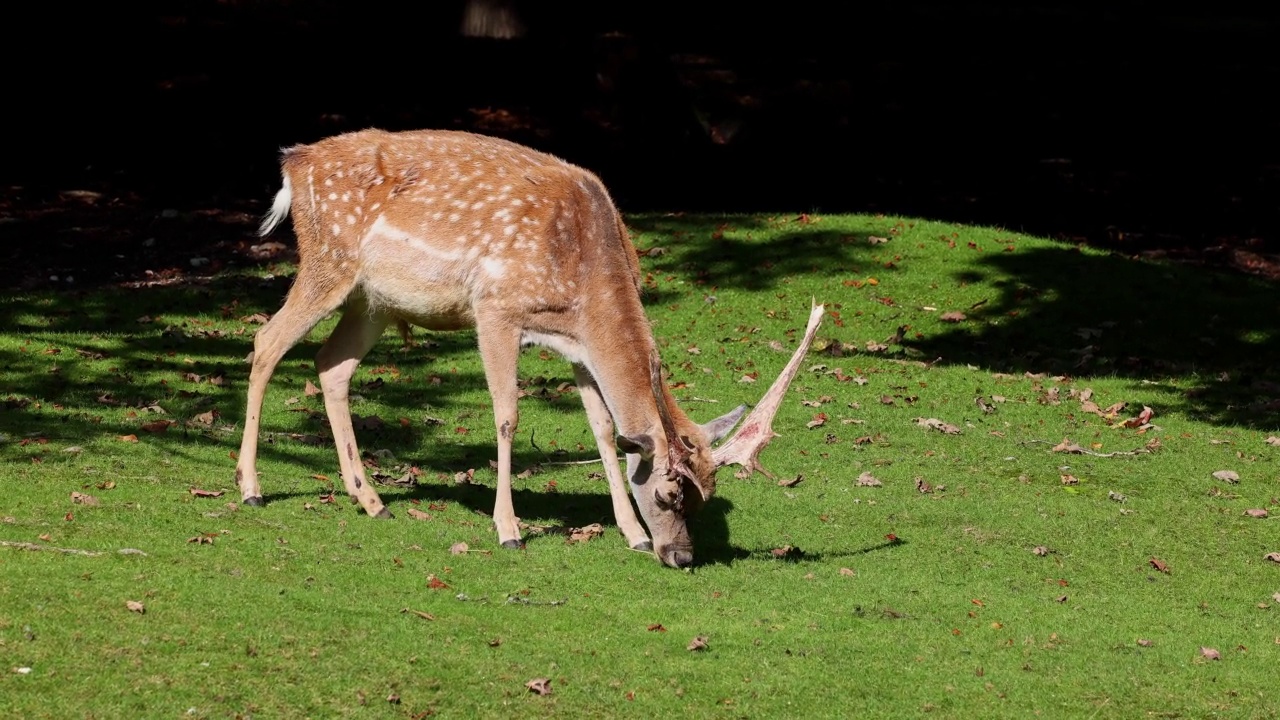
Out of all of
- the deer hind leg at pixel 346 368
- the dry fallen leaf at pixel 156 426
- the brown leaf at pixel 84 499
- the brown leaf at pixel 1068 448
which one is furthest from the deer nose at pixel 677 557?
the brown leaf at pixel 1068 448

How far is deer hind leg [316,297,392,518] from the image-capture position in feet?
30.4

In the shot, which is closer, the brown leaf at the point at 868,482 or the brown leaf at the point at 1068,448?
the brown leaf at the point at 868,482

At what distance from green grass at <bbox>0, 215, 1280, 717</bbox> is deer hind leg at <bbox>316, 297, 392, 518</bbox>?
32 cm

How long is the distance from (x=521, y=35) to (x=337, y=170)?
55.6 feet

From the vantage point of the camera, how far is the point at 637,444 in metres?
8.36

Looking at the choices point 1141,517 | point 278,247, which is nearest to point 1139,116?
point 278,247

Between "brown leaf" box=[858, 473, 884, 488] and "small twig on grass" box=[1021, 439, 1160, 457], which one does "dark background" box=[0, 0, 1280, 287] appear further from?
"brown leaf" box=[858, 473, 884, 488]

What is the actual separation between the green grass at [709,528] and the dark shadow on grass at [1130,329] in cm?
5

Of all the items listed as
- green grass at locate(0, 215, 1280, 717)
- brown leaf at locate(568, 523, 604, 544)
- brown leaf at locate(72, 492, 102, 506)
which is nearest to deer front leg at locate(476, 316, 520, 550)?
green grass at locate(0, 215, 1280, 717)

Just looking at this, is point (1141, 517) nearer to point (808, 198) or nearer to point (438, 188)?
point (438, 188)

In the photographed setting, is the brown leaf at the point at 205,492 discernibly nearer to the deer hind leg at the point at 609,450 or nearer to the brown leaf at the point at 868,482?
the deer hind leg at the point at 609,450

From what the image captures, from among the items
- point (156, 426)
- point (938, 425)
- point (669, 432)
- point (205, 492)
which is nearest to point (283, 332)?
point (205, 492)

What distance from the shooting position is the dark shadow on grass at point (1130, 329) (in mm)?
14211

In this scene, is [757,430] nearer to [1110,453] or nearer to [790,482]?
[790,482]
